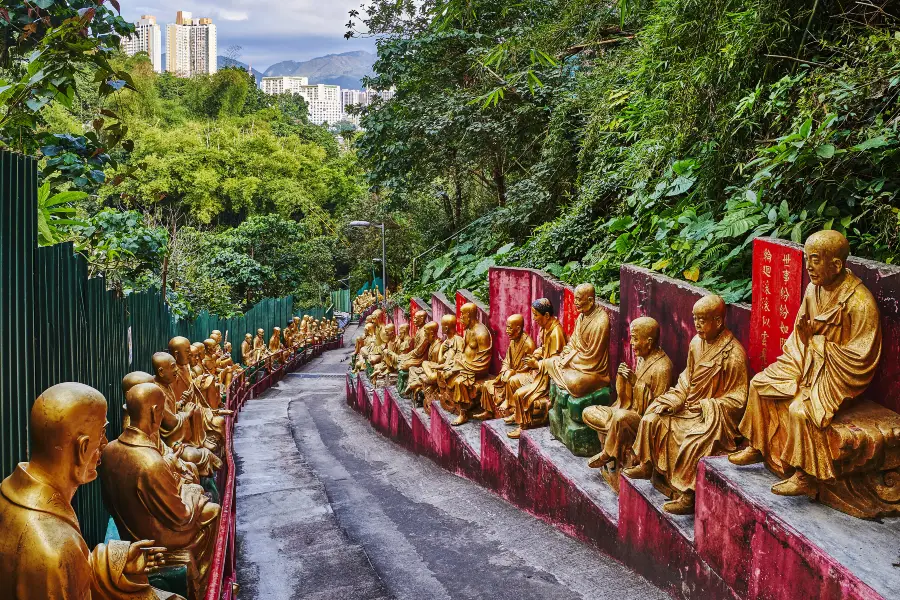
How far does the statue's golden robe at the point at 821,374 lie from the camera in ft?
14.9

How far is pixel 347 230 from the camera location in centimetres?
4097

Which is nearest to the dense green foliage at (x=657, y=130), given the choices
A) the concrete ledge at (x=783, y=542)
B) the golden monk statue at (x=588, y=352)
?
the golden monk statue at (x=588, y=352)

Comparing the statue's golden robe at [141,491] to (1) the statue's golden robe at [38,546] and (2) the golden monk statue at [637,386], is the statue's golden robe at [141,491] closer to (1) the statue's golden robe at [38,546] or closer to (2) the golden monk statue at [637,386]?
(1) the statue's golden robe at [38,546]

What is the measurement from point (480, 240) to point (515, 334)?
882 centimetres

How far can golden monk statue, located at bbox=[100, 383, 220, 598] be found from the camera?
391 centimetres

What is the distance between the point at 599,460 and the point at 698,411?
137cm

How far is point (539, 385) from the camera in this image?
8.59 meters

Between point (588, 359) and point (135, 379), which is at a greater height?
point (135, 379)

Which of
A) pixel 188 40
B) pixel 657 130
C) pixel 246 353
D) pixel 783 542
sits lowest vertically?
pixel 246 353

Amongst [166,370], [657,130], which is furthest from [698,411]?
[657,130]

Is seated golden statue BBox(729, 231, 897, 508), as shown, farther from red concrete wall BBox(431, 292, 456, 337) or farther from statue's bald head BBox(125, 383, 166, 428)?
red concrete wall BBox(431, 292, 456, 337)

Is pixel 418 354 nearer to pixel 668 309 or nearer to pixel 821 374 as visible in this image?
pixel 668 309

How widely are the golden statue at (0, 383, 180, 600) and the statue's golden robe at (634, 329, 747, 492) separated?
405 cm

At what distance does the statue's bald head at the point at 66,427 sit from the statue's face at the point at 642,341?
4.55 meters
